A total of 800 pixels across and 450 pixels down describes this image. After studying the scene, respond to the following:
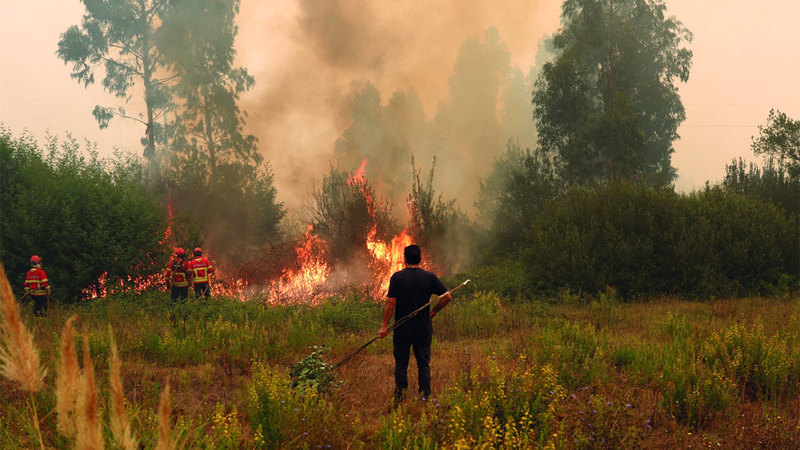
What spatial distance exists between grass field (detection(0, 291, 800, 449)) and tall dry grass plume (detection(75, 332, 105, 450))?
21 centimetres

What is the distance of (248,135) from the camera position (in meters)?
33.6

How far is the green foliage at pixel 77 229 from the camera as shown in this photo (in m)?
17.6

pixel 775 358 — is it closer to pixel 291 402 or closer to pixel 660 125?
pixel 291 402

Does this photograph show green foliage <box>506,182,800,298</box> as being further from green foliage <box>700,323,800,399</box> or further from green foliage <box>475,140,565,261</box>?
green foliage <box>700,323,800,399</box>

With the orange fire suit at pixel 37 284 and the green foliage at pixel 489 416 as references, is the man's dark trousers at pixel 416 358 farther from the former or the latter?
the orange fire suit at pixel 37 284

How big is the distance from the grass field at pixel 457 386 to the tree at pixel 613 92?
15.0 meters

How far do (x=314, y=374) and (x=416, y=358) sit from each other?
145 cm

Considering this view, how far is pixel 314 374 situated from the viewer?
23.3 ft

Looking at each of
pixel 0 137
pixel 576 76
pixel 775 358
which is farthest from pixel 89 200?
pixel 576 76

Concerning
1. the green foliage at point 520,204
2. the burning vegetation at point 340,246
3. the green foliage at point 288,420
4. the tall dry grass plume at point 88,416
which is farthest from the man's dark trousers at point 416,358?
the green foliage at point 520,204

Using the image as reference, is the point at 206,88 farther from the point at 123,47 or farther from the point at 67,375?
the point at 67,375

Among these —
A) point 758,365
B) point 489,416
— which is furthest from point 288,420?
point 758,365

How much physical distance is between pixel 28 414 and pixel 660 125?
Answer: 33.4 metres

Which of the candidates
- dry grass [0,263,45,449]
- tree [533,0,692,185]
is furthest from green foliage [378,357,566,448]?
tree [533,0,692,185]
